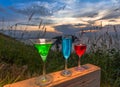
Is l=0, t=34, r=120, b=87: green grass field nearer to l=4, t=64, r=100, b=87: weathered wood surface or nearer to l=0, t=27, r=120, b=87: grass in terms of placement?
l=0, t=27, r=120, b=87: grass

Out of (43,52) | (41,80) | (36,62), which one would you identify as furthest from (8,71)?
(43,52)

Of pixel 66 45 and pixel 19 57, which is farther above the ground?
pixel 66 45

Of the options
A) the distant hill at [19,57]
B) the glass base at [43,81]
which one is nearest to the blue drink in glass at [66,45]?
the glass base at [43,81]

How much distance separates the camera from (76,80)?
3309 mm

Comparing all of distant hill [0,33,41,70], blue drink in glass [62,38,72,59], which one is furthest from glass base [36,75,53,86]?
distant hill [0,33,41,70]

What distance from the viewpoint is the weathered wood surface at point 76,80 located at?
2891 mm

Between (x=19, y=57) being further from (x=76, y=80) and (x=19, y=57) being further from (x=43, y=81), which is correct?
(x=43, y=81)

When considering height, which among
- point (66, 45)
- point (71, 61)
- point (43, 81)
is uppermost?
point (66, 45)

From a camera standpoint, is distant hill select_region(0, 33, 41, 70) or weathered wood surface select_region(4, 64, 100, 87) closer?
weathered wood surface select_region(4, 64, 100, 87)

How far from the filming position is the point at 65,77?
3184 millimetres

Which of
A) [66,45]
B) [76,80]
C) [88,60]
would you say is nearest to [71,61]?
[88,60]

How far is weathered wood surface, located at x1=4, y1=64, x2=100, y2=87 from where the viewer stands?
289cm

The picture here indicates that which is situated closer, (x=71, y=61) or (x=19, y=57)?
(x=71, y=61)

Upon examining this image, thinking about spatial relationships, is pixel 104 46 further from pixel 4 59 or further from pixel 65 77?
pixel 65 77
